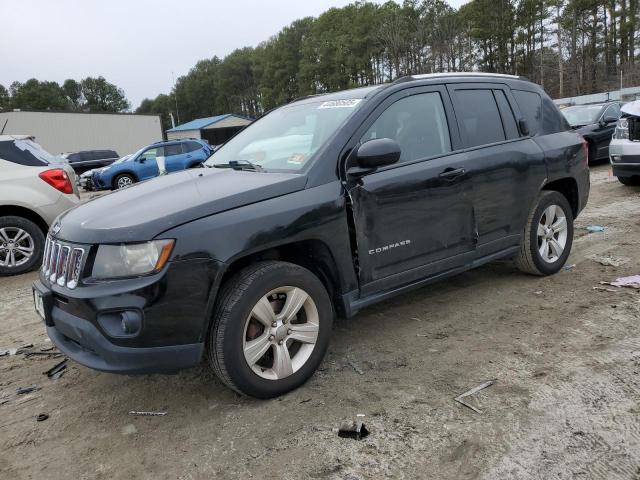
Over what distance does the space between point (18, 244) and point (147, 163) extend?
1303cm

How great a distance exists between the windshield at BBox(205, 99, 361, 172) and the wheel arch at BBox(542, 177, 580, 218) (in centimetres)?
237

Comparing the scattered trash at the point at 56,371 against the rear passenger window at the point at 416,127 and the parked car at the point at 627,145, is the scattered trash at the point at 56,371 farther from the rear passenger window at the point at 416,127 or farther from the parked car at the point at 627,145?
the parked car at the point at 627,145

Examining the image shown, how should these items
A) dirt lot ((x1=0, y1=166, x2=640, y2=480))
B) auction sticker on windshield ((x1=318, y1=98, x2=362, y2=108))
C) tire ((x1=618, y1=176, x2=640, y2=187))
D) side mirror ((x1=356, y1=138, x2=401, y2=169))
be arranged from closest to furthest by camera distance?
dirt lot ((x1=0, y1=166, x2=640, y2=480)) → side mirror ((x1=356, y1=138, x2=401, y2=169)) → auction sticker on windshield ((x1=318, y1=98, x2=362, y2=108)) → tire ((x1=618, y1=176, x2=640, y2=187))

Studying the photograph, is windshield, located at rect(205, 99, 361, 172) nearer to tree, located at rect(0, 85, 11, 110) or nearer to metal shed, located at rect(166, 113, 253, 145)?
metal shed, located at rect(166, 113, 253, 145)

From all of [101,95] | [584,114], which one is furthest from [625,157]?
[101,95]

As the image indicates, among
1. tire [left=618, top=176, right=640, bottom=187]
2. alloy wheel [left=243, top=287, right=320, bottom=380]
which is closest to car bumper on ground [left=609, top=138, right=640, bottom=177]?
tire [left=618, top=176, right=640, bottom=187]

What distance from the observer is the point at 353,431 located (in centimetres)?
264

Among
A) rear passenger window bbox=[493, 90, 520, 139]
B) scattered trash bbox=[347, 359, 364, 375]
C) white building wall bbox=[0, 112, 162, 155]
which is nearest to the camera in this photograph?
scattered trash bbox=[347, 359, 364, 375]

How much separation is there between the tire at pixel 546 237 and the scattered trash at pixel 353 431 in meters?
2.58

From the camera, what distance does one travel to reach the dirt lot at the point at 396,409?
2.42 meters

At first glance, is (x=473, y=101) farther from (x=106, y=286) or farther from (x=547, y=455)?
(x=106, y=286)

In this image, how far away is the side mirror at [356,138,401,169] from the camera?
10.4 ft

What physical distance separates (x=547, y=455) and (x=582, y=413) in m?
0.45

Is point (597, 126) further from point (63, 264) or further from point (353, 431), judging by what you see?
point (63, 264)
